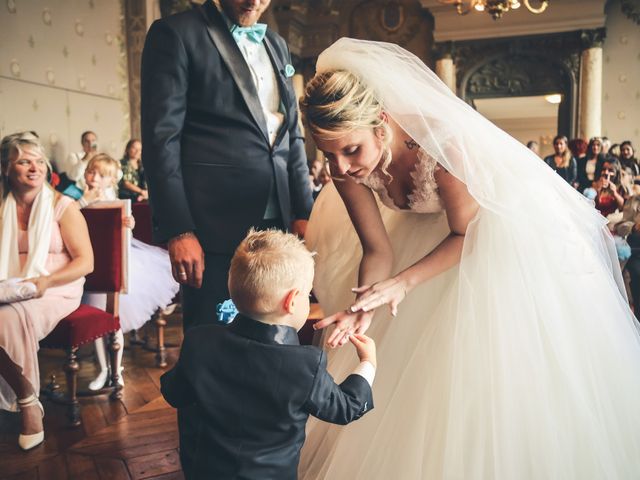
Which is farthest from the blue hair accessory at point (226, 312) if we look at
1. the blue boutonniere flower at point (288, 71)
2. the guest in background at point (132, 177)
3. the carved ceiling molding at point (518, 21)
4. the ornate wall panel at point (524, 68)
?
A: the ornate wall panel at point (524, 68)

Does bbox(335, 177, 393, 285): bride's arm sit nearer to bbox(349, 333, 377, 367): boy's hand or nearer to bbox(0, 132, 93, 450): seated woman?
bbox(349, 333, 377, 367): boy's hand

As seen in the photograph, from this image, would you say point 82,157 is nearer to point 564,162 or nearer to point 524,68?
point 564,162

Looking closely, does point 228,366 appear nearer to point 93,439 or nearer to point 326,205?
point 326,205

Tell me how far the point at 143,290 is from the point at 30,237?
876 millimetres

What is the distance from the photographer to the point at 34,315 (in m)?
2.42

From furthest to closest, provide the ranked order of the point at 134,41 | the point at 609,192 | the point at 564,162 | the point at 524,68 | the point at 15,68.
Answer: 1. the point at 524,68
2. the point at 134,41
3. the point at 564,162
4. the point at 15,68
5. the point at 609,192

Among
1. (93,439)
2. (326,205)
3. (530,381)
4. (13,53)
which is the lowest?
(93,439)

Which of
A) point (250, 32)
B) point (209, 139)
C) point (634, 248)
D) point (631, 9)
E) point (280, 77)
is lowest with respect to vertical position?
point (634, 248)

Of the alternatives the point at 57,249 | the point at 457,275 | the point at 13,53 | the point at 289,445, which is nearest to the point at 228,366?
the point at 289,445

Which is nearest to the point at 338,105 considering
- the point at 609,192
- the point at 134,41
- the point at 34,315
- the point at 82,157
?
the point at 34,315

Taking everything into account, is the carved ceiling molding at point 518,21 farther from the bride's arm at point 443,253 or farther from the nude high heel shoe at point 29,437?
the nude high heel shoe at point 29,437

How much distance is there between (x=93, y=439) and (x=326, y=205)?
1369 mm

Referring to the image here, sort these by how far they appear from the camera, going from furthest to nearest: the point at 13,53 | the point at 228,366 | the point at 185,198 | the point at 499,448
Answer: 1. the point at 13,53
2. the point at 185,198
3. the point at 499,448
4. the point at 228,366

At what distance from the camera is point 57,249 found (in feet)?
8.87
